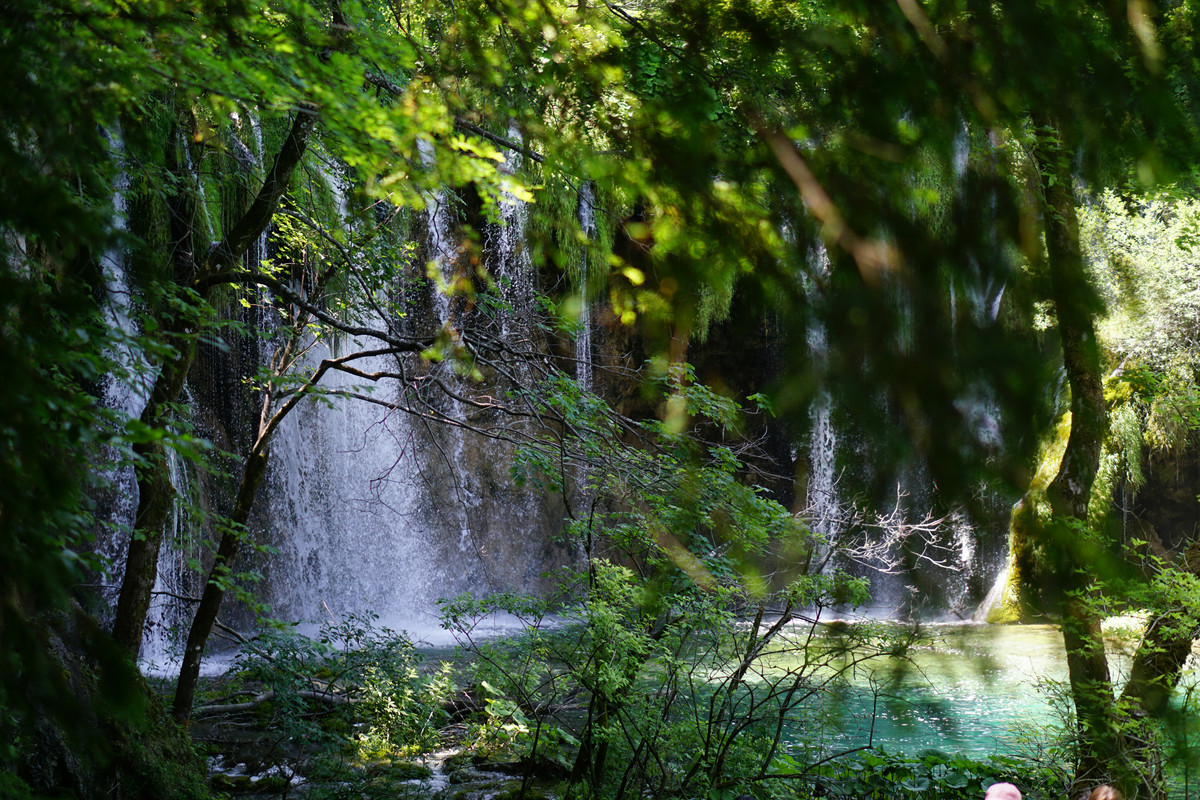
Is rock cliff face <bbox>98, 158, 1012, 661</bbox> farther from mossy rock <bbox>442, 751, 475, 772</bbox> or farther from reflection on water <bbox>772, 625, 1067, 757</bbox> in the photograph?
mossy rock <bbox>442, 751, 475, 772</bbox>

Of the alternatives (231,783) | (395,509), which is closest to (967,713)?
(231,783)

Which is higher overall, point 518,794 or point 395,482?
point 395,482

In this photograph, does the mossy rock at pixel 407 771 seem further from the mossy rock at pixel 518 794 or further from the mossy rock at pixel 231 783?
the mossy rock at pixel 231 783

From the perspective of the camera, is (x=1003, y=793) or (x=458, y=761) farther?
(x=458, y=761)

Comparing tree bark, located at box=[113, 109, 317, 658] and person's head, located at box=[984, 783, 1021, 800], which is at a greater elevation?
tree bark, located at box=[113, 109, 317, 658]

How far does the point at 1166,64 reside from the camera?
1.31 m

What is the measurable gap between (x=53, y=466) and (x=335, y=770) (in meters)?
4.87

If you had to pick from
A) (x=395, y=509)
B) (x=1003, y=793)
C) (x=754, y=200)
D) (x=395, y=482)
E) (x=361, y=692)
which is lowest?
(x=1003, y=793)

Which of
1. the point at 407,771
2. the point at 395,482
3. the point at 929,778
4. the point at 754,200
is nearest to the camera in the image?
the point at 754,200

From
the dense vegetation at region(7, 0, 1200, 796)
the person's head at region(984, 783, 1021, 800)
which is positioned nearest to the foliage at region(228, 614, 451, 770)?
the dense vegetation at region(7, 0, 1200, 796)

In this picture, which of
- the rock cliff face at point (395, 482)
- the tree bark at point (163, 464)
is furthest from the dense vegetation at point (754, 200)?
the rock cliff face at point (395, 482)

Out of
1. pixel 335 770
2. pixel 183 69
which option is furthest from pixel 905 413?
pixel 335 770

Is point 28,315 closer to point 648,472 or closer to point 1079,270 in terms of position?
point 1079,270

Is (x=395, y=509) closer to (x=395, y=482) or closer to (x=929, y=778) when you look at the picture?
(x=395, y=482)
